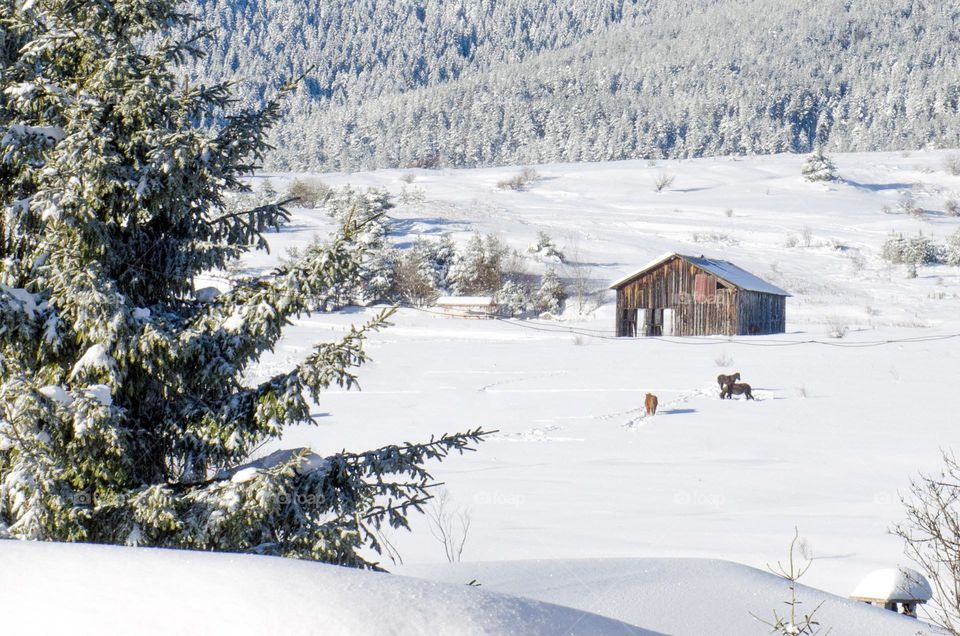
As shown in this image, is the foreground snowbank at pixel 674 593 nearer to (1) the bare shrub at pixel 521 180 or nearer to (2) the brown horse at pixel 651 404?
(2) the brown horse at pixel 651 404

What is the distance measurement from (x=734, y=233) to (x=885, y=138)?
3634 inches

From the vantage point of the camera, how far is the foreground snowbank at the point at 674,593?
5.97m

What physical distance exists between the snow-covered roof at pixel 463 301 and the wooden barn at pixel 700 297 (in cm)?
833

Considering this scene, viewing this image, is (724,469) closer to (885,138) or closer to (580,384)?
(580,384)

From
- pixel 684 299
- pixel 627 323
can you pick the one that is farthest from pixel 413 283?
pixel 684 299

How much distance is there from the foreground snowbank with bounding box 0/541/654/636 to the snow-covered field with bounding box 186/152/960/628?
3086 mm

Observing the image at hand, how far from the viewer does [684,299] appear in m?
44.5

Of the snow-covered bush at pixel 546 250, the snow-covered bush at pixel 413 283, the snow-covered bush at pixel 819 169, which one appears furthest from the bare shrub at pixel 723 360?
the snow-covered bush at pixel 819 169

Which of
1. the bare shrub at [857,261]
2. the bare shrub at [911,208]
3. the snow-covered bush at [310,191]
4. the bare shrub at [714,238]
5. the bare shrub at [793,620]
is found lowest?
the bare shrub at [793,620]

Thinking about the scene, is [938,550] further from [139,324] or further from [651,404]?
[651,404]

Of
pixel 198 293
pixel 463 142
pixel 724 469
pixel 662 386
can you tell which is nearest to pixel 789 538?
pixel 724 469

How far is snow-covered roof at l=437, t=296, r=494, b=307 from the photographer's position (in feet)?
167

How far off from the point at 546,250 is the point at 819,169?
41.3 metres

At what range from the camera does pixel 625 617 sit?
19.2ft
